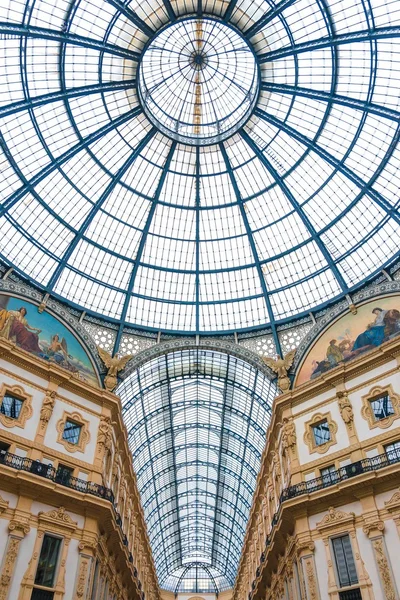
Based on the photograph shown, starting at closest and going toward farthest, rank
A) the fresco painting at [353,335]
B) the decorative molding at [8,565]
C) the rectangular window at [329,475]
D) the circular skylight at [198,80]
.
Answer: the decorative molding at [8,565], the rectangular window at [329,475], the fresco painting at [353,335], the circular skylight at [198,80]

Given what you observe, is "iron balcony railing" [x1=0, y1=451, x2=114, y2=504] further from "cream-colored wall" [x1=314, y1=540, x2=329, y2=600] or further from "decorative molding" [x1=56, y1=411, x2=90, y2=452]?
"cream-colored wall" [x1=314, y1=540, x2=329, y2=600]

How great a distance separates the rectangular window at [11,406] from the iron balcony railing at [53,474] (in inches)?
93.8

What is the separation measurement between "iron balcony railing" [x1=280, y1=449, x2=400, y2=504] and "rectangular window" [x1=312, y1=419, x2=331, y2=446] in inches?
94.7

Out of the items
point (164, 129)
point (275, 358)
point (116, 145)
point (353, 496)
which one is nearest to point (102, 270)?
point (116, 145)

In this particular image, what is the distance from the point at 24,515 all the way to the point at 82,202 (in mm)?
21688

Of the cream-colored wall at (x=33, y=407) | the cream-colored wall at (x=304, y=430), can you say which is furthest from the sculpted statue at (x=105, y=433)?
the cream-colored wall at (x=304, y=430)

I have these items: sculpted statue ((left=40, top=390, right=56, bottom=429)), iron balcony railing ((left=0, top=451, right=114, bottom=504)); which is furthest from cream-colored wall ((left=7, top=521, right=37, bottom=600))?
sculpted statue ((left=40, top=390, right=56, bottom=429))

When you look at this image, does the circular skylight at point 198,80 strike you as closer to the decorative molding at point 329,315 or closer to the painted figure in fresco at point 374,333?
the decorative molding at point 329,315

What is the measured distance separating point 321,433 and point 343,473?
3171 mm

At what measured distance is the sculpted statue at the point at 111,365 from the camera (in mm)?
32688

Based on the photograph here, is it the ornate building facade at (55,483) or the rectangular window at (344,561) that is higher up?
the ornate building facade at (55,483)

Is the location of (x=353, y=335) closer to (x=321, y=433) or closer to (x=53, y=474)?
(x=321, y=433)

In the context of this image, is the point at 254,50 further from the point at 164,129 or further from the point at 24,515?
the point at 24,515

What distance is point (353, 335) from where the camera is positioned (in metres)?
31.4
